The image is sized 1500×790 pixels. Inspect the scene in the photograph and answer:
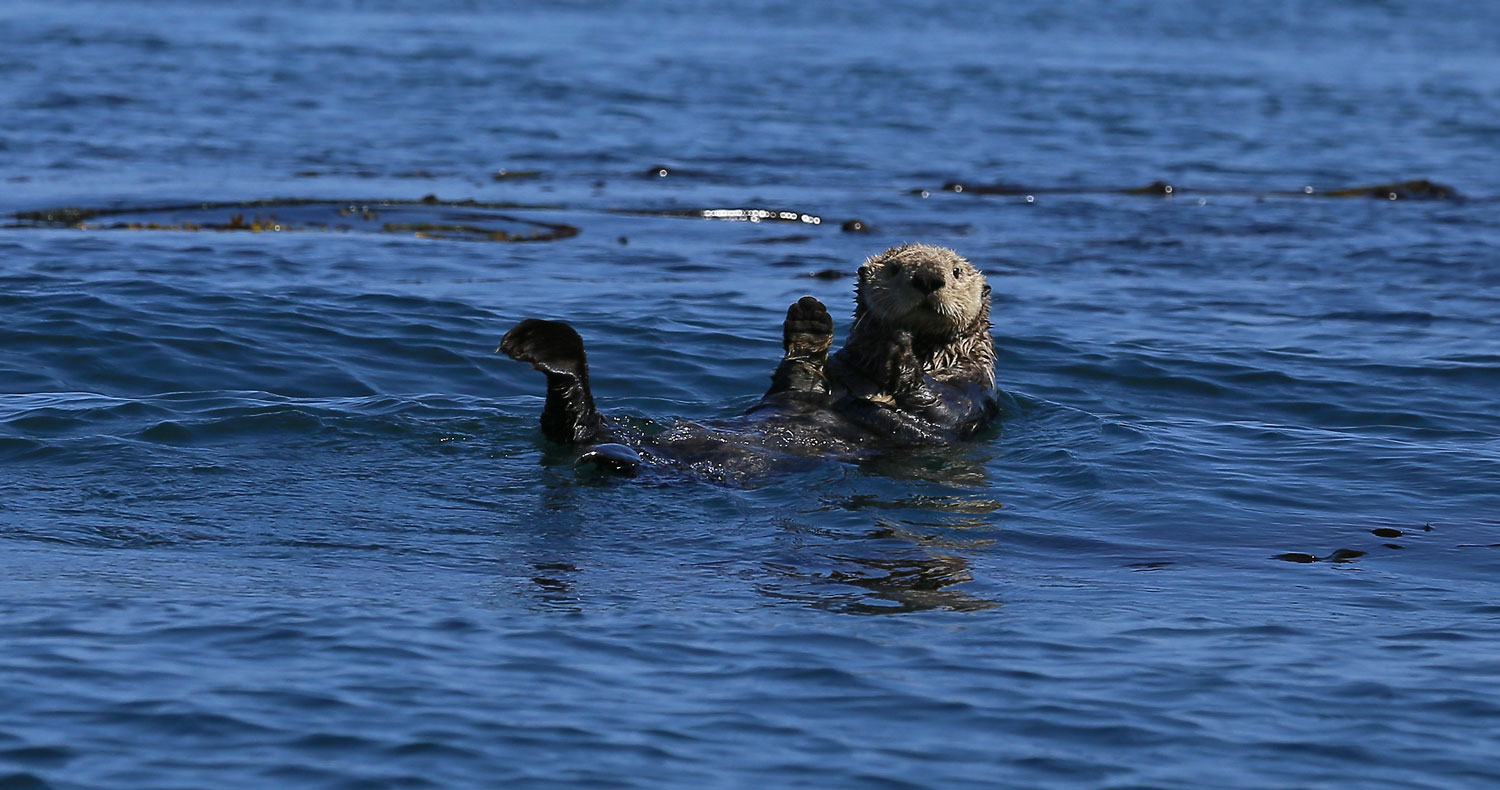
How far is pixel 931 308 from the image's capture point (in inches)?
252

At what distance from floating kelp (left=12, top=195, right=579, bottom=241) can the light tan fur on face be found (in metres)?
5.19

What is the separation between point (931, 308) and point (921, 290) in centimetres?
13

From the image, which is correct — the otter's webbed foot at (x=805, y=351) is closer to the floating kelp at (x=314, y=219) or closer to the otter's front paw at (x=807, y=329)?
the otter's front paw at (x=807, y=329)

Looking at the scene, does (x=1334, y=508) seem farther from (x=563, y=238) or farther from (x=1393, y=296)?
(x=563, y=238)

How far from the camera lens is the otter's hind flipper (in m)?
5.29

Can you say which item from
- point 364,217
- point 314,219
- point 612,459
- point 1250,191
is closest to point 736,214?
point 364,217

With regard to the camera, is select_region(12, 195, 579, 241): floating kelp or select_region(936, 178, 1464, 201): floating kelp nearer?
select_region(12, 195, 579, 241): floating kelp

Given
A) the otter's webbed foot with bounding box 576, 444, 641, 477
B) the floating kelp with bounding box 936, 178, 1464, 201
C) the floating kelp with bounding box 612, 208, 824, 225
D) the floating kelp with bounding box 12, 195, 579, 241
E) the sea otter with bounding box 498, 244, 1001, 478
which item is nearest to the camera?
the otter's webbed foot with bounding box 576, 444, 641, 477

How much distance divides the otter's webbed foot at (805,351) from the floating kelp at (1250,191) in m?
7.66

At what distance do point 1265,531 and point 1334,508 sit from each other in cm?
46

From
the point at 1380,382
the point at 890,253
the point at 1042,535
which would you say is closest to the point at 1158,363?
the point at 1380,382

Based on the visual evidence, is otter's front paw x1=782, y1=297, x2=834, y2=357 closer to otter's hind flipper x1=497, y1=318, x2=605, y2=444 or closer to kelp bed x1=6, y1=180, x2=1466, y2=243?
otter's hind flipper x1=497, y1=318, x2=605, y2=444

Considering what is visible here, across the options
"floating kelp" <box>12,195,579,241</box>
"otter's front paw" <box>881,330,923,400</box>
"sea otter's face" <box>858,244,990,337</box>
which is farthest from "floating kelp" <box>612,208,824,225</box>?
"otter's front paw" <box>881,330,923,400</box>

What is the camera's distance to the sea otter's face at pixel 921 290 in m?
6.31
